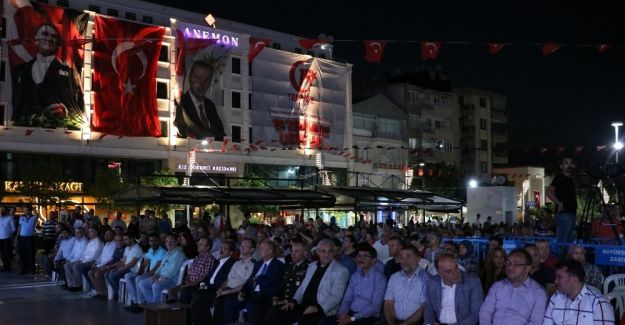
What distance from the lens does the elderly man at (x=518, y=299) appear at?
6.62 metres

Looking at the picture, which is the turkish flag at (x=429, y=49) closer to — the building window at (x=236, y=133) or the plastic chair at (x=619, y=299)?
the plastic chair at (x=619, y=299)

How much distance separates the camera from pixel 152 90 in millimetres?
41906

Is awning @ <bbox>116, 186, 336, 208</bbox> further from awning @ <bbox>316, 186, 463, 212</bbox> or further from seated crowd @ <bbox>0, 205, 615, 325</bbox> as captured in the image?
seated crowd @ <bbox>0, 205, 615, 325</bbox>

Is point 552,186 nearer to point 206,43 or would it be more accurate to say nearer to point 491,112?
point 206,43

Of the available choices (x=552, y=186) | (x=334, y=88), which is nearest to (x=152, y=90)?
(x=334, y=88)

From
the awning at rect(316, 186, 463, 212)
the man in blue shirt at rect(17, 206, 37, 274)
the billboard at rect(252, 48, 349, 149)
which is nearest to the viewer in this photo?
the man in blue shirt at rect(17, 206, 37, 274)

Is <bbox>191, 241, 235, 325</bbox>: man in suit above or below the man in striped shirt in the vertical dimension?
below

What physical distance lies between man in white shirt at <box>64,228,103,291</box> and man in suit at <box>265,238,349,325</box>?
8.02 m

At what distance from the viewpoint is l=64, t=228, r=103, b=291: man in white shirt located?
52.4ft

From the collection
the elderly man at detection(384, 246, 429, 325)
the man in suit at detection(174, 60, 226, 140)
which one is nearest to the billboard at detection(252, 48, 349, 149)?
the man in suit at detection(174, 60, 226, 140)

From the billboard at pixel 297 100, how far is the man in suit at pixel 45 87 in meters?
12.6

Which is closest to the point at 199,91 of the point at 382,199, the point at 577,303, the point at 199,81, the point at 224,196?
the point at 199,81

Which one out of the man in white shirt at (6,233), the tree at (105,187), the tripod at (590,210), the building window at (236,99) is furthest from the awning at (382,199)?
the building window at (236,99)

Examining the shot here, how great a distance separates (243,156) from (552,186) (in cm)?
3699
